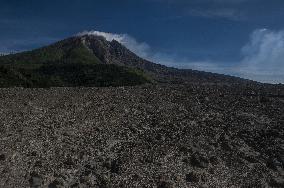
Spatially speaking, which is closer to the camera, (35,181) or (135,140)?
(35,181)

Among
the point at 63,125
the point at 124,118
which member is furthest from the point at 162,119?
the point at 63,125

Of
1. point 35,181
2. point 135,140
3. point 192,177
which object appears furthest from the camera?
point 135,140

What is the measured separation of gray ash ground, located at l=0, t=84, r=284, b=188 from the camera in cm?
2295

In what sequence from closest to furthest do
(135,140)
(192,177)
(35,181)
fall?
(35,181)
(192,177)
(135,140)

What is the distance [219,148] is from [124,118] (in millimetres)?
5588

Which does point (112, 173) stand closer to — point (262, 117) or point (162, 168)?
point (162, 168)

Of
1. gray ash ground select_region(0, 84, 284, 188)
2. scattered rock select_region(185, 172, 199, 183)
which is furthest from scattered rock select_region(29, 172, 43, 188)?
scattered rock select_region(185, 172, 199, 183)

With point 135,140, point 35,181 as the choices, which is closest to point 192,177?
point 135,140

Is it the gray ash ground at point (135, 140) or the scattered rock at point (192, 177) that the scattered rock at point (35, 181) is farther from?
the scattered rock at point (192, 177)

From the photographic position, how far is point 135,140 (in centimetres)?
2652

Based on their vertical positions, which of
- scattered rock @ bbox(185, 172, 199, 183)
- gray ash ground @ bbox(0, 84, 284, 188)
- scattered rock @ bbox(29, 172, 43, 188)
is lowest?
scattered rock @ bbox(29, 172, 43, 188)

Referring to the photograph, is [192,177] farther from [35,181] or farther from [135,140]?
[35,181]

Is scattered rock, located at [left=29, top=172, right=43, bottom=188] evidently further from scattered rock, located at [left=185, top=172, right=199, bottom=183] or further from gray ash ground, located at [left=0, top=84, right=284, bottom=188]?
scattered rock, located at [left=185, top=172, right=199, bottom=183]

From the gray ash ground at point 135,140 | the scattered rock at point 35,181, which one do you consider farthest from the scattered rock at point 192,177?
the scattered rock at point 35,181
